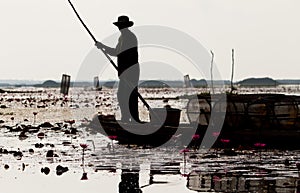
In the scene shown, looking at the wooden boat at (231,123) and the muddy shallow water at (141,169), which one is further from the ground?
the wooden boat at (231,123)

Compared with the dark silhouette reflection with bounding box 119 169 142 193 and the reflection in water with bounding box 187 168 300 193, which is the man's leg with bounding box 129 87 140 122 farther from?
the reflection in water with bounding box 187 168 300 193

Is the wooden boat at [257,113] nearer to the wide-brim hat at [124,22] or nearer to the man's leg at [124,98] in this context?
the man's leg at [124,98]

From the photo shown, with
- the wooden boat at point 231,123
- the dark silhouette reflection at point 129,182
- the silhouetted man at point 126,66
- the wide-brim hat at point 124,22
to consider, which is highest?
the wide-brim hat at point 124,22

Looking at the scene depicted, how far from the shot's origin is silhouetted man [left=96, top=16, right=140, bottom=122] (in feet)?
55.5

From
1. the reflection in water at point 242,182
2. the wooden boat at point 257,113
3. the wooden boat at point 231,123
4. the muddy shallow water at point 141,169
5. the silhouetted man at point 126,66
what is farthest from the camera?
the silhouetted man at point 126,66

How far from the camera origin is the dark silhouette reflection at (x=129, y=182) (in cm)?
1040

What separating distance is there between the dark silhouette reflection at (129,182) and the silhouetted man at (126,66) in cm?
472

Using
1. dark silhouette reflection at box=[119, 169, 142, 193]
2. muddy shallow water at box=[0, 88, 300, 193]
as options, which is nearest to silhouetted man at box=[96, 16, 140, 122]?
muddy shallow water at box=[0, 88, 300, 193]

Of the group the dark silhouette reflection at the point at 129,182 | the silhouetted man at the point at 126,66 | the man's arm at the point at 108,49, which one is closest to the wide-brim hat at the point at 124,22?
the silhouetted man at the point at 126,66

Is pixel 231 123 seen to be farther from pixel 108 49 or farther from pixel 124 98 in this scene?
pixel 108 49

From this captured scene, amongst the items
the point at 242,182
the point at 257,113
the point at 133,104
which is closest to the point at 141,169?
the point at 242,182

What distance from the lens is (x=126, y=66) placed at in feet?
55.9

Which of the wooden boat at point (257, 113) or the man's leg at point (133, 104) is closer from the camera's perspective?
the wooden boat at point (257, 113)

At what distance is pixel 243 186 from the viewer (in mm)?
10586
